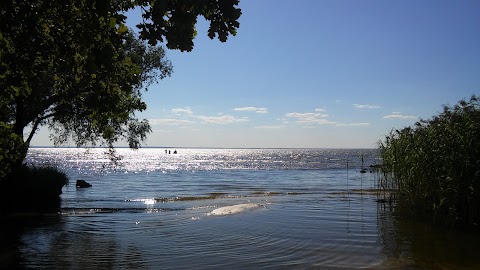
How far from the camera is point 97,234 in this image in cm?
1411

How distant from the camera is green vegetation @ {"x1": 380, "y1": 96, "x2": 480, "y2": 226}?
12.7 metres

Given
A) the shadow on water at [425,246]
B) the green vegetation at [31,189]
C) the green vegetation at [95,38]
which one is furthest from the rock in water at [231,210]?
the green vegetation at [95,38]

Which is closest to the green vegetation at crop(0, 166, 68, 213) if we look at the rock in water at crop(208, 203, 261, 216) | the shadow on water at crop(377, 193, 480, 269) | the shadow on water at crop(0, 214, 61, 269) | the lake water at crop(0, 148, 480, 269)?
the shadow on water at crop(0, 214, 61, 269)

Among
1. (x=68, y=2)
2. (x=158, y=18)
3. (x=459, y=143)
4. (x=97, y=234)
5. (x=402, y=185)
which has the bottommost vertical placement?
(x=97, y=234)

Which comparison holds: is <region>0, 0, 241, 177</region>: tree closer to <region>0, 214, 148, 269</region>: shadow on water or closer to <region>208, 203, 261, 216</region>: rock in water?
<region>0, 214, 148, 269</region>: shadow on water

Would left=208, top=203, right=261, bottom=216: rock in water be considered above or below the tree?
below

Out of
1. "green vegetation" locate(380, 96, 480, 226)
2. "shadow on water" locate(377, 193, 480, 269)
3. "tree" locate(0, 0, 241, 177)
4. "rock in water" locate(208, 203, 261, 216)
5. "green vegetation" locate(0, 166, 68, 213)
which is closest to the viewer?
"tree" locate(0, 0, 241, 177)

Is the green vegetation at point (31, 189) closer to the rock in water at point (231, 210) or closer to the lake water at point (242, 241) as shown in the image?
the lake water at point (242, 241)

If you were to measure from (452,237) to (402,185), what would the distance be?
4.60m

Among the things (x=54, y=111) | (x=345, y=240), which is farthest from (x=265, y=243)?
(x=54, y=111)

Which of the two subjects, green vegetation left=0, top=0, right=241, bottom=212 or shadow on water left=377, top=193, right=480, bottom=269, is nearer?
green vegetation left=0, top=0, right=241, bottom=212

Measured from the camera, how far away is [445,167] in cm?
1322

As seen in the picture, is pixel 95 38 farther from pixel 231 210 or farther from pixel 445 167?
pixel 231 210

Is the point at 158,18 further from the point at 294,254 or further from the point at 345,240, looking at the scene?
the point at 345,240
